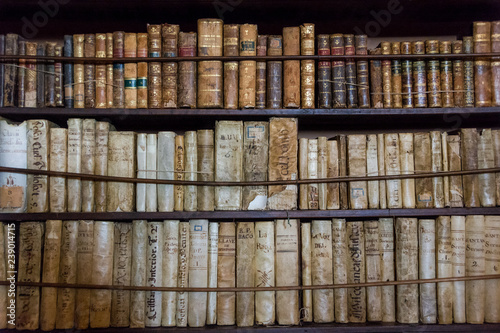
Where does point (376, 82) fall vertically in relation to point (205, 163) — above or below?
above

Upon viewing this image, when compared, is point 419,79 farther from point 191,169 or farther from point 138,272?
point 138,272

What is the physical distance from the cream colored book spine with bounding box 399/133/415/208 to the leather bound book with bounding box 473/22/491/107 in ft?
0.88

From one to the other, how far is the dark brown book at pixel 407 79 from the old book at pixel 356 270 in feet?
1.51

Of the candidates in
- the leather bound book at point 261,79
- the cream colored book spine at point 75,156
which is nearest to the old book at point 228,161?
the leather bound book at point 261,79

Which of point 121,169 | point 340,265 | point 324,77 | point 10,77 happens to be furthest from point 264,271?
point 10,77

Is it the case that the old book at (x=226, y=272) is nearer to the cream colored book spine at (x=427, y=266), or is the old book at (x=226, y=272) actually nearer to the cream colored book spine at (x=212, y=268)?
the cream colored book spine at (x=212, y=268)

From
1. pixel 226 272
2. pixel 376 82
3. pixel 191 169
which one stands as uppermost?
pixel 376 82

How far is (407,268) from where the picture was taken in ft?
4.25

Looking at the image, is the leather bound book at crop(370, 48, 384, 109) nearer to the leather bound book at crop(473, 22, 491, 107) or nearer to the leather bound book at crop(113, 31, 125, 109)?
the leather bound book at crop(473, 22, 491, 107)

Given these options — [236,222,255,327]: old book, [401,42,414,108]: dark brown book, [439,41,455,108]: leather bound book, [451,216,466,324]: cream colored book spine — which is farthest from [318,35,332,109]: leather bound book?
[451,216,466,324]: cream colored book spine

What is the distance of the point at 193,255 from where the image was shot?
4.24ft

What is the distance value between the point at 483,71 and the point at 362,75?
1.36 ft

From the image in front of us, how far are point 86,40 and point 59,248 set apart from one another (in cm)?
72

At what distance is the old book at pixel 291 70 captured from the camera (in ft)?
4.27
